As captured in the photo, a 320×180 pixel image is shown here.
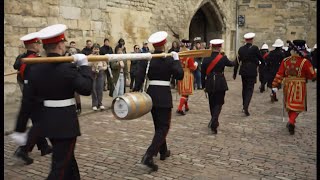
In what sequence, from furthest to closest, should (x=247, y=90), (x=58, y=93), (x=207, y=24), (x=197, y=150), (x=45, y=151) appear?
(x=207, y=24) < (x=247, y=90) < (x=197, y=150) < (x=45, y=151) < (x=58, y=93)

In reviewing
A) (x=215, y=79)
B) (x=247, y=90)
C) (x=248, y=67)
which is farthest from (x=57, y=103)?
(x=248, y=67)

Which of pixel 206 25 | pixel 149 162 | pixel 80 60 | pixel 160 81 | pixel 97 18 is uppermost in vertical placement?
pixel 206 25

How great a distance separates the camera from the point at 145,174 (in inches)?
193

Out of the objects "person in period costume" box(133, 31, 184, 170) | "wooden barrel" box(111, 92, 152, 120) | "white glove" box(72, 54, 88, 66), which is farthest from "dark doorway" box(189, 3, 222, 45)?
"white glove" box(72, 54, 88, 66)

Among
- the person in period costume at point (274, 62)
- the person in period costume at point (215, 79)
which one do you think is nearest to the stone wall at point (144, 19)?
the person in period costume at point (274, 62)

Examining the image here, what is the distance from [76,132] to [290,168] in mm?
2801

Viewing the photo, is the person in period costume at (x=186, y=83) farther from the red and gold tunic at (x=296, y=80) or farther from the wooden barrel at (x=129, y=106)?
the wooden barrel at (x=129, y=106)

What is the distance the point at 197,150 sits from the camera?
6.00 metres

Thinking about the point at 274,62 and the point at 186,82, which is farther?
the point at 274,62

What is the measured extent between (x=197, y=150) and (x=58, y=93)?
2849 mm

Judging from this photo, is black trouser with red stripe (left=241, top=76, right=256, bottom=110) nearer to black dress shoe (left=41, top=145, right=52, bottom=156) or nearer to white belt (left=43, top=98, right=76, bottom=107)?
black dress shoe (left=41, top=145, right=52, bottom=156)

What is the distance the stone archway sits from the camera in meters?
20.2

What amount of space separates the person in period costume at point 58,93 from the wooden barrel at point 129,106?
74cm

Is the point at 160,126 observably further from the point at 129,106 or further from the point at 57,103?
the point at 57,103
